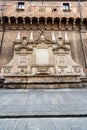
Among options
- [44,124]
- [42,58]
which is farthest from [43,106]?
[42,58]

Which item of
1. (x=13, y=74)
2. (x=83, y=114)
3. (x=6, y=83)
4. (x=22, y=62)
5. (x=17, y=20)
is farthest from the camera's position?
(x=17, y=20)

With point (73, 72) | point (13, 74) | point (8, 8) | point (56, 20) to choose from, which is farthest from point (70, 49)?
point (8, 8)

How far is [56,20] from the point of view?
40.2ft

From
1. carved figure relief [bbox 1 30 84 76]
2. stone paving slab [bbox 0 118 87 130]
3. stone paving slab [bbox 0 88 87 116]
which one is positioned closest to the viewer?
stone paving slab [bbox 0 118 87 130]

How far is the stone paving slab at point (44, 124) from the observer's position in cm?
224

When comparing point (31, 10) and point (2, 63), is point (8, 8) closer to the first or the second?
point (31, 10)

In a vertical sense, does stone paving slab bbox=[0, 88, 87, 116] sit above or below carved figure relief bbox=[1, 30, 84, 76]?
below

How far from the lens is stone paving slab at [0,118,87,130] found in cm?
224

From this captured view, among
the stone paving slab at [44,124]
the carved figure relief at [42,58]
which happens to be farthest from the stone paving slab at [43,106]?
the carved figure relief at [42,58]

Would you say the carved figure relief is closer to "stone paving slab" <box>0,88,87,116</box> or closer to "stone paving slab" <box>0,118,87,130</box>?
"stone paving slab" <box>0,88,87,116</box>

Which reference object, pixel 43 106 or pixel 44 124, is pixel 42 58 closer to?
pixel 43 106

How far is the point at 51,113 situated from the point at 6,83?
6452 mm

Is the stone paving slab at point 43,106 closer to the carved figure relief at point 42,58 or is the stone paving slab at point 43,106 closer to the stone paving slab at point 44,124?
the stone paving slab at point 44,124

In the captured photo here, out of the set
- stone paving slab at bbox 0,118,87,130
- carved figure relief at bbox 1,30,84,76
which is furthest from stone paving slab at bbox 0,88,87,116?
carved figure relief at bbox 1,30,84,76
